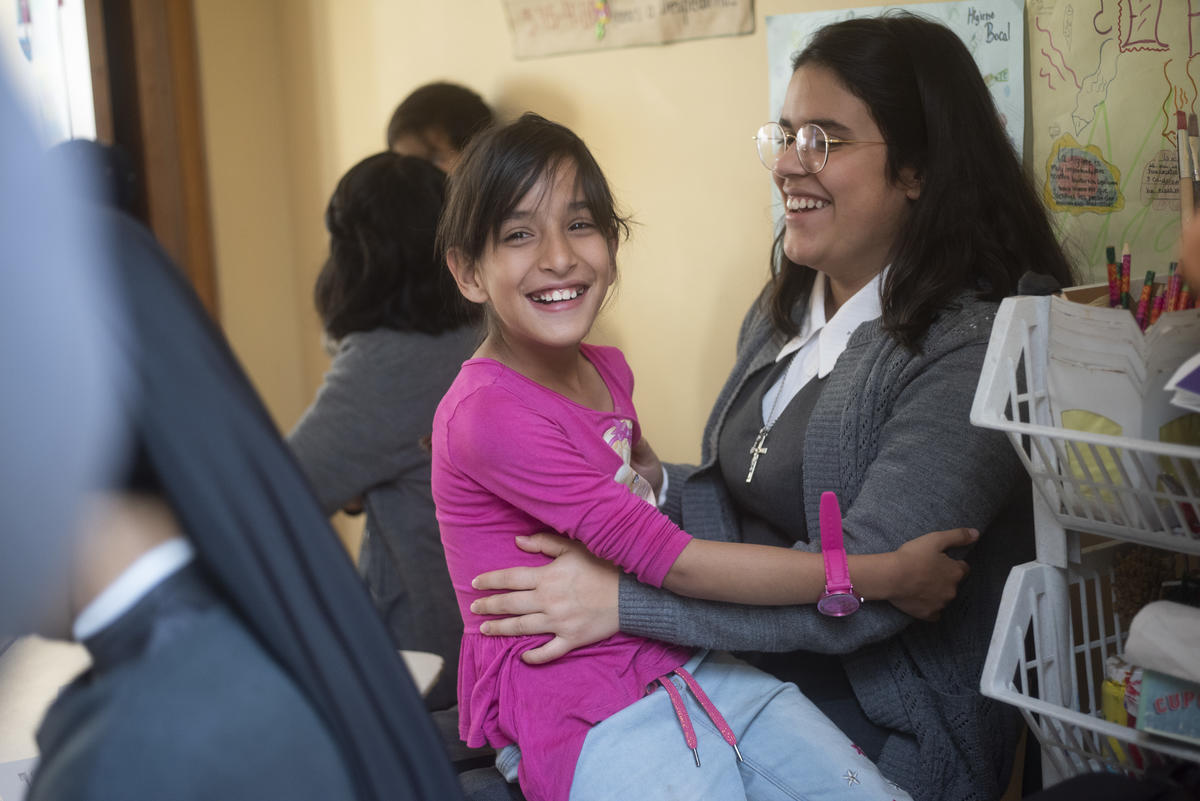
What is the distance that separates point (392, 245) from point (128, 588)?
1.41m

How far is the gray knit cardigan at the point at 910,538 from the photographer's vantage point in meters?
1.13

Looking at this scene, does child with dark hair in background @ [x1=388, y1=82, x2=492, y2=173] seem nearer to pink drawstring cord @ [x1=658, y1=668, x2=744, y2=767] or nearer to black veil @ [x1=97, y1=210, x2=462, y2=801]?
pink drawstring cord @ [x1=658, y1=668, x2=744, y2=767]

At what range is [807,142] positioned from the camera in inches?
51.8

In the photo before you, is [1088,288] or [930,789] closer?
[1088,288]

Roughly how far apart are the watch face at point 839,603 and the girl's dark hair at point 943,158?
0.38 m

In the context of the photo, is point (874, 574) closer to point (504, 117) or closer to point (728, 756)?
point (728, 756)

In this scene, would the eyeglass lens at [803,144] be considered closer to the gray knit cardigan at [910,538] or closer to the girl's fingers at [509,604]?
the gray knit cardigan at [910,538]

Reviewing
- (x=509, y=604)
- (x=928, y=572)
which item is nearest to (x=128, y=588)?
(x=509, y=604)

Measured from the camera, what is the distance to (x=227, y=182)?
3076 millimetres

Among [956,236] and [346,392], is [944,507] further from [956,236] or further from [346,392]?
[346,392]

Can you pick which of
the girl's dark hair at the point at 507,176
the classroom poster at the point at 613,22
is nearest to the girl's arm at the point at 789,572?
the girl's dark hair at the point at 507,176

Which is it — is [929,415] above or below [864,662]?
above

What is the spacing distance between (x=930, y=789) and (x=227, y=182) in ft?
8.75

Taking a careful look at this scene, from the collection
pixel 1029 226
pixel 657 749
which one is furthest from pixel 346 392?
pixel 1029 226
